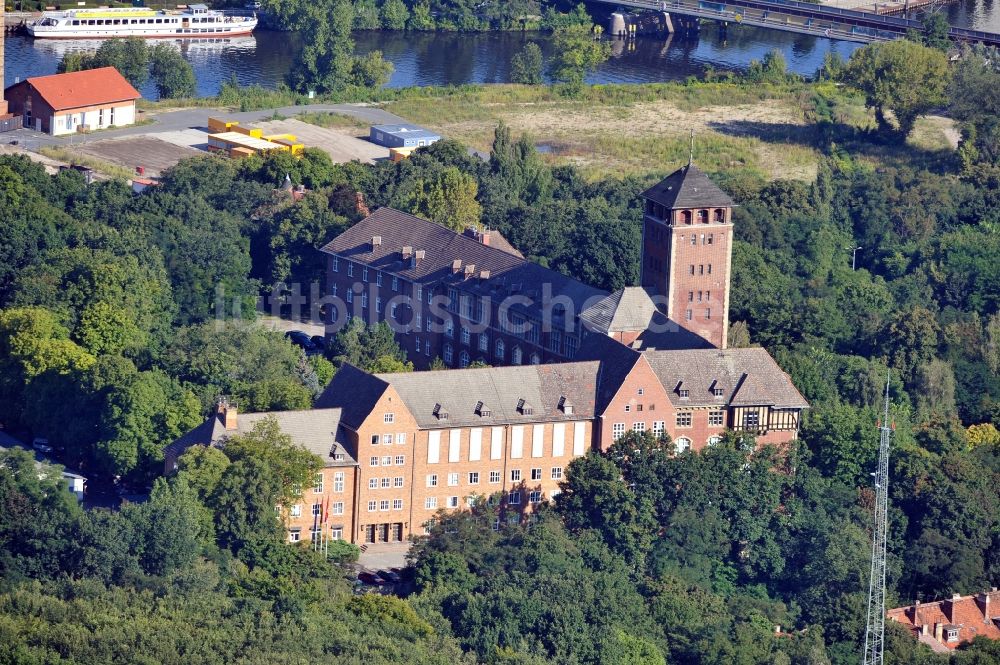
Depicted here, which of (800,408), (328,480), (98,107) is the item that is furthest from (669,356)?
(98,107)

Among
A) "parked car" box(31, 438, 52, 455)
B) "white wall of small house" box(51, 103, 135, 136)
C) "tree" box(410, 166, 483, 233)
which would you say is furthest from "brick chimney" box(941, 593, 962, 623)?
"white wall of small house" box(51, 103, 135, 136)

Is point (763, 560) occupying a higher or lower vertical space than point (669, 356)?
lower

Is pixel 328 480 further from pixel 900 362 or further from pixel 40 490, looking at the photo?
pixel 900 362

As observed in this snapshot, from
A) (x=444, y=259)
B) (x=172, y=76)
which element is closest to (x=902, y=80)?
(x=172, y=76)

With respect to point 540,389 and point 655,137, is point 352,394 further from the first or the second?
point 655,137

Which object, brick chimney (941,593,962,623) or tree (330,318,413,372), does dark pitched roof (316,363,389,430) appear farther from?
brick chimney (941,593,962,623)

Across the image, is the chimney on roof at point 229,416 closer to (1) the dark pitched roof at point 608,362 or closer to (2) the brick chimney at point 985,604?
(1) the dark pitched roof at point 608,362

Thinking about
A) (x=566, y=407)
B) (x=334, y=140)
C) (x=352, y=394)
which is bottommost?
(x=566, y=407)
